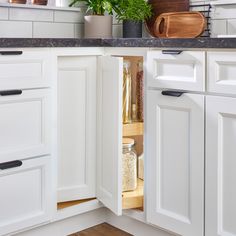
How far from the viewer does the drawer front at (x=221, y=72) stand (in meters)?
1.78

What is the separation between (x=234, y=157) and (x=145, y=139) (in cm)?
50

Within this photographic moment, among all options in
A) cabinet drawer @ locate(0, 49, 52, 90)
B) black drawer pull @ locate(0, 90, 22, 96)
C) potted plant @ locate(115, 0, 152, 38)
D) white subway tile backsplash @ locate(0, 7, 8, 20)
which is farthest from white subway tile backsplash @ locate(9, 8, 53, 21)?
black drawer pull @ locate(0, 90, 22, 96)

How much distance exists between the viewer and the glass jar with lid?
2342 millimetres

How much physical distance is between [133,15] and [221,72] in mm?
958

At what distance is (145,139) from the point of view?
2184 millimetres

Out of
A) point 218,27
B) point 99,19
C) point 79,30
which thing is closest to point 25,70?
point 99,19

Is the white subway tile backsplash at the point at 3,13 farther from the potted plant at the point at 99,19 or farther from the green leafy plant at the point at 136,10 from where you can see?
the green leafy plant at the point at 136,10

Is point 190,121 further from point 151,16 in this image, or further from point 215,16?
point 151,16

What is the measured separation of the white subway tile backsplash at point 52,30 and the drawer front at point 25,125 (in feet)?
2.13

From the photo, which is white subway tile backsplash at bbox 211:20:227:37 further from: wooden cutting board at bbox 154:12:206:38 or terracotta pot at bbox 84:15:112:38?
terracotta pot at bbox 84:15:112:38

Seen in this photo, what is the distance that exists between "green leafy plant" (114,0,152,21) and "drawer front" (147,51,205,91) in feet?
A: 2.04

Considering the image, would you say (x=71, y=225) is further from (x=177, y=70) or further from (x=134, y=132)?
(x=177, y=70)

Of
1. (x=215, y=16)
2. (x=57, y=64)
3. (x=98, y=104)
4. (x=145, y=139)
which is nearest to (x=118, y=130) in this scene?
(x=145, y=139)

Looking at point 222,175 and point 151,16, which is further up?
point 151,16
